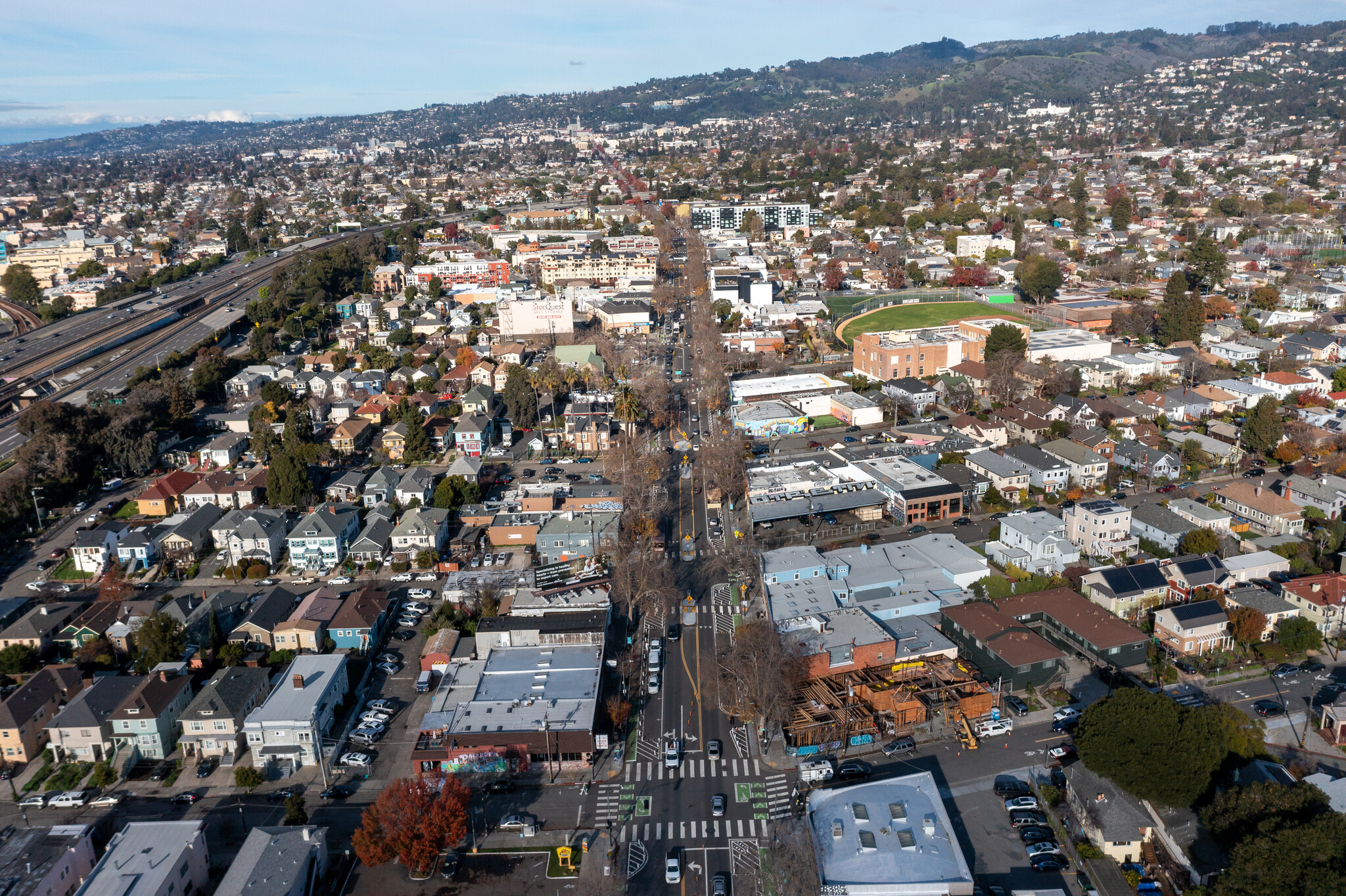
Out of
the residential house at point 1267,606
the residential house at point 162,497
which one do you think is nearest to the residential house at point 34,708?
the residential house at point 162,497

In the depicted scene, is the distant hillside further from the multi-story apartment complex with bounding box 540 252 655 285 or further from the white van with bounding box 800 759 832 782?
the white van with bounding box 800 759 832 782

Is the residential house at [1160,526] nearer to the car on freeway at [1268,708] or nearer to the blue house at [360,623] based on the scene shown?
the car on freeway at [1268,708]

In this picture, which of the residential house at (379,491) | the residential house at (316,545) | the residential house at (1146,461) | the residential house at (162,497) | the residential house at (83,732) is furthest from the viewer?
the residential house at (1146,461)

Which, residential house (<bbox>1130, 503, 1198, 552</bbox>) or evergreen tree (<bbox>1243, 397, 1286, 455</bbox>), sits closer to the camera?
residential house (<bbox>1130, 503, 1198, 552</bbox>)

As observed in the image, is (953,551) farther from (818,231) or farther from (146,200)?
(146,200)

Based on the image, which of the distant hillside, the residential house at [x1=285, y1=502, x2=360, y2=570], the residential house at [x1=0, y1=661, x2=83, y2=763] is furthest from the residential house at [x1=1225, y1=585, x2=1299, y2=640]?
the distant hillside

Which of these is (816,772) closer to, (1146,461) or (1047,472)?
(1047,472)

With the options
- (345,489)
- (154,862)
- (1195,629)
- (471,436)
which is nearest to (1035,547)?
(1195,629)
